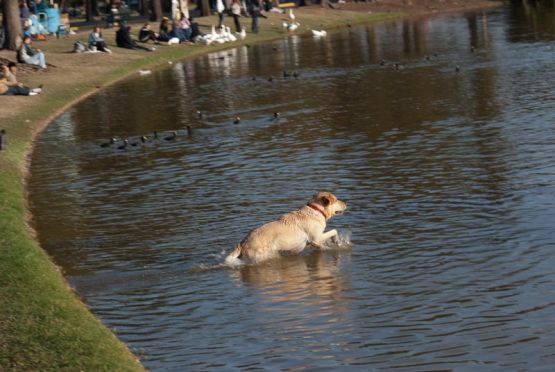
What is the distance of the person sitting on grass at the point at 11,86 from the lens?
119 feet

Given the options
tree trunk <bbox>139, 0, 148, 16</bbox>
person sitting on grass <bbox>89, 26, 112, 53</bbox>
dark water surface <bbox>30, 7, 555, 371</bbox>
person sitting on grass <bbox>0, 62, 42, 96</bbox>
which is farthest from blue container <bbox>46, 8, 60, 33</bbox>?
dark water surface <bbox>30, 7, 555, 371</bbox>

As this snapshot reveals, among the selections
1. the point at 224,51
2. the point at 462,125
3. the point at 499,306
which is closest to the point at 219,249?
the point at 499,306

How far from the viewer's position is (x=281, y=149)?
25.6 meters

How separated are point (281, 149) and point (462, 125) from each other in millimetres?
4301

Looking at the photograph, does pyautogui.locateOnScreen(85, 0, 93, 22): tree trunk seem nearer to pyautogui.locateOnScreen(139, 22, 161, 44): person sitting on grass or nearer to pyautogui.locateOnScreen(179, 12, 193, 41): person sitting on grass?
pyautogui.locateOnScreen(179, 12, 193, 41): person sitting on grass

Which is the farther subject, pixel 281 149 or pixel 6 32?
pixel 6 32

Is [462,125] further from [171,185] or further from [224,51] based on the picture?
[224,51]

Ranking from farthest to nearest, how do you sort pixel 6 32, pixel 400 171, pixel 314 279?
pixel 6 32 < pixel 400 171 < pixel 314 279

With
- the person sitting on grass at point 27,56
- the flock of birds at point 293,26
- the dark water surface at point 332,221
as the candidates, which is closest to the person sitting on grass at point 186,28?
the flock of birds at point 293,26

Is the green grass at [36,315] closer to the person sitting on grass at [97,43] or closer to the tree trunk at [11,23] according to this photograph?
the tree trunk at [11,23]

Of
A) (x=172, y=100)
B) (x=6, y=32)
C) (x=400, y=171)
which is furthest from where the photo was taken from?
(x=6, y=32)

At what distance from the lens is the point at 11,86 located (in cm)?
3656

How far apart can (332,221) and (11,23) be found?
32304 millimetres

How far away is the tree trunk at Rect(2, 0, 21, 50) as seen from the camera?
4728 cm
